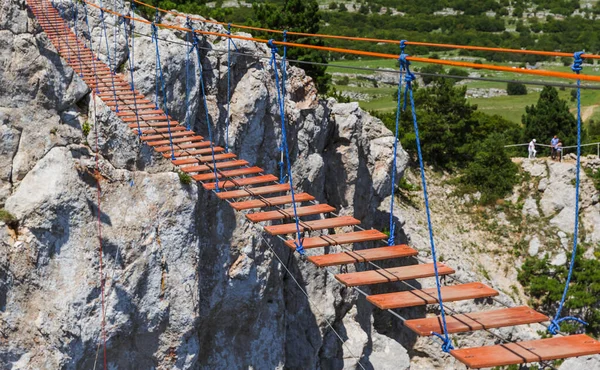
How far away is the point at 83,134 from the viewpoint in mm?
18219

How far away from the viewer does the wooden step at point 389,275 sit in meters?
9.12

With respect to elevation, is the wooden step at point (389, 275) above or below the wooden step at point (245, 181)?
below

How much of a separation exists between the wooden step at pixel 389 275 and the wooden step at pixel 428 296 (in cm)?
24

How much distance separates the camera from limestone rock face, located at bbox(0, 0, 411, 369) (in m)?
15.9

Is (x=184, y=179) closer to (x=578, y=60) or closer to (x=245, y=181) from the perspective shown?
(x=245, y=181)

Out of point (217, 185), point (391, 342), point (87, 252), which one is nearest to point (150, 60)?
point (87, 252)

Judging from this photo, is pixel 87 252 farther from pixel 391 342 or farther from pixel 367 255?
pixel 391 342

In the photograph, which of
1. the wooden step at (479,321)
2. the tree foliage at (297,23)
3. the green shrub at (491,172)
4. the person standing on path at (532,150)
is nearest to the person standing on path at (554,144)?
the person standing on path at (532,150)

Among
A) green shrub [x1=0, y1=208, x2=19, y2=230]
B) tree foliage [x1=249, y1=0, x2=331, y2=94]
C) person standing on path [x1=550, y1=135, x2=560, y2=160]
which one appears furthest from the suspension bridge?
person standing on path [x1=550, y1=135, x2=560, y2=160]

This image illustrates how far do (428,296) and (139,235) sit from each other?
33.2ft

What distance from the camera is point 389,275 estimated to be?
9.31 metres

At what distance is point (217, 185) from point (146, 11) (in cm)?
1650

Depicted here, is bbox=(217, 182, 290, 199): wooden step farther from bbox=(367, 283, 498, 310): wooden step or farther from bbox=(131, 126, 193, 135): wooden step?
bbox=(131, 126, 193, 135): wooden step

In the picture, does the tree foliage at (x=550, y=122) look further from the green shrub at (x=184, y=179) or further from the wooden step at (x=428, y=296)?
the wooden step at (x=428, y=296)
